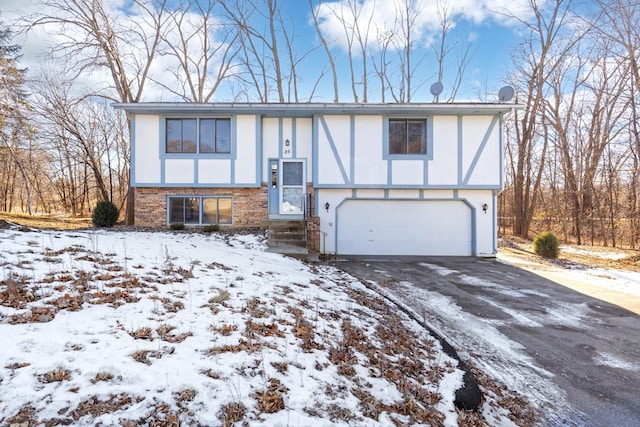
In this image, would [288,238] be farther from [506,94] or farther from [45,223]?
[45,223]

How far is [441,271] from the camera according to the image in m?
8.26

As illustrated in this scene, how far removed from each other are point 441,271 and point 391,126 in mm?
5252

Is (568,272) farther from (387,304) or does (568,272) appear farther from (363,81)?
(363,81)

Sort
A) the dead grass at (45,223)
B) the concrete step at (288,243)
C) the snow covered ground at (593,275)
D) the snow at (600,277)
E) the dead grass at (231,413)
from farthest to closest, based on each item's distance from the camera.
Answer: the dead grass at (45,223) < the concrete step at (288,243) < the snow at (600,277) < the snow covered ground at (593,275) < the dead grass at (231,413)

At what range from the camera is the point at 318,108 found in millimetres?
9906

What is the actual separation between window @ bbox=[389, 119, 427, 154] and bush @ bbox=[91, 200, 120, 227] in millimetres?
10448

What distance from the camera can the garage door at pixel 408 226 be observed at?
1047 cm

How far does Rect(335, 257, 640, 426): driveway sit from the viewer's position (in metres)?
2.89

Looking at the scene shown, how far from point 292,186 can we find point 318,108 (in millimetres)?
2854

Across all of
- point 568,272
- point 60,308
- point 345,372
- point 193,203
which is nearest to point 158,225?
point 193,203

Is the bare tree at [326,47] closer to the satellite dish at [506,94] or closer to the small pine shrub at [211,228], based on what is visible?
the satellite dish at [506,94]

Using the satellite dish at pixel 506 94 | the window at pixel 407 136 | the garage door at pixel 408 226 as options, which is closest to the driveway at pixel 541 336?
the garage door at pixel 408 226

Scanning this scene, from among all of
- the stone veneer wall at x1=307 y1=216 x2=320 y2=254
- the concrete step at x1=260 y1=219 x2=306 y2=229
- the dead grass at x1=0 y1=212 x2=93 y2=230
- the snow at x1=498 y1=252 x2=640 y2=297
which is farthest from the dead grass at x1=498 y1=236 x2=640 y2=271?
the dead grass at x1=0 y1=212 x2=93 y2=230

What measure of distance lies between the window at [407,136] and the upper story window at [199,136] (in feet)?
19.1
